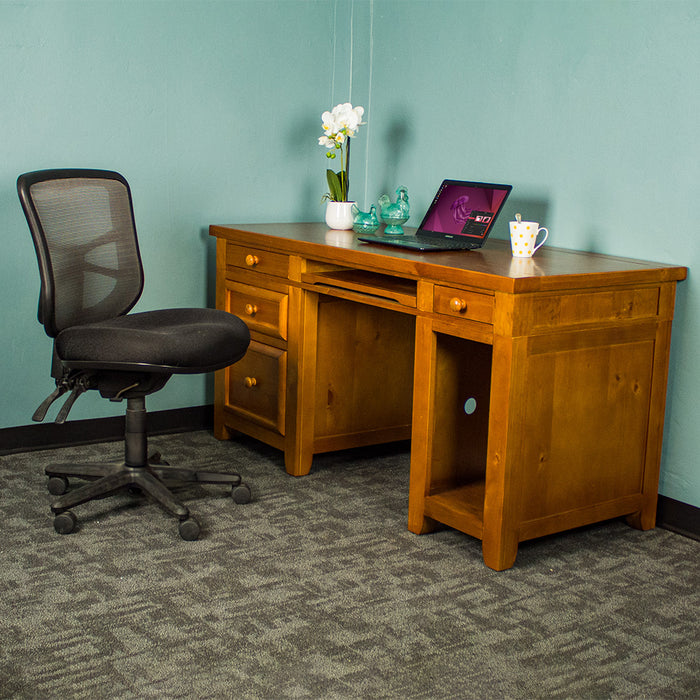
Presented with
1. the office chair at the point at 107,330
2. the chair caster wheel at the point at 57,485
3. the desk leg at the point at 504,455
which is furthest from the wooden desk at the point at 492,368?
the chair caster wheel at the point at 57,485

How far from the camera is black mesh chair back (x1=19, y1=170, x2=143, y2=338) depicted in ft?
8.11

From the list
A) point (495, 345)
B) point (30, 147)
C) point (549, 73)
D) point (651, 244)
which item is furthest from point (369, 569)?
point (30, 147)

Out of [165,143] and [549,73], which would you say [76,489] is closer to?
[165,143]

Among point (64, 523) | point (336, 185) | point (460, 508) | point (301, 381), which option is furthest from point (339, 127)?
point (64, 523)

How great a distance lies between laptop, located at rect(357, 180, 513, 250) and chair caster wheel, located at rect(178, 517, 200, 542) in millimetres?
967

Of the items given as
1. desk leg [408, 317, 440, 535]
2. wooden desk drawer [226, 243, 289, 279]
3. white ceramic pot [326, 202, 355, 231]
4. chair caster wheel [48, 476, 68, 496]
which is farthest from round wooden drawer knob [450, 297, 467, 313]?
chair caster wheel [48, 476, 68, 496]

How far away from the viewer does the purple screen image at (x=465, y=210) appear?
2.72m

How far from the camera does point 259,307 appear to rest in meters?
3.09

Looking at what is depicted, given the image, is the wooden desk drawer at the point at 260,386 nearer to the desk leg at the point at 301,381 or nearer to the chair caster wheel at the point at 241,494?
the desk leg at the point at 301,381

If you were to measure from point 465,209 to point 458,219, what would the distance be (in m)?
0.04

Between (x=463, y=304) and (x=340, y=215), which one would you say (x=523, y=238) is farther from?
(x=340, y=215)

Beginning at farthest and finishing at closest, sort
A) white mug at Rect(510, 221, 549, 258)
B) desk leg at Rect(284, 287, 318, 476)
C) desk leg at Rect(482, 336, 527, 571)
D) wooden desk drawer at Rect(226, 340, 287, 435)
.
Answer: wooden desk drawer at Rect(226, 340, 287, 435) < desk leg at Rect(284, 287, 318, 476) < white mug at Rect(510, 221, 549, 258) < desk leg at Rect(482, 336, 527, 571)

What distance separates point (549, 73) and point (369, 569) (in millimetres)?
1588

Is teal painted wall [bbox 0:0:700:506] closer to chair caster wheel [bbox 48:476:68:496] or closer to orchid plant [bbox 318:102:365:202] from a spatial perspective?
orchid plant [bbox 318:102:365:202]
